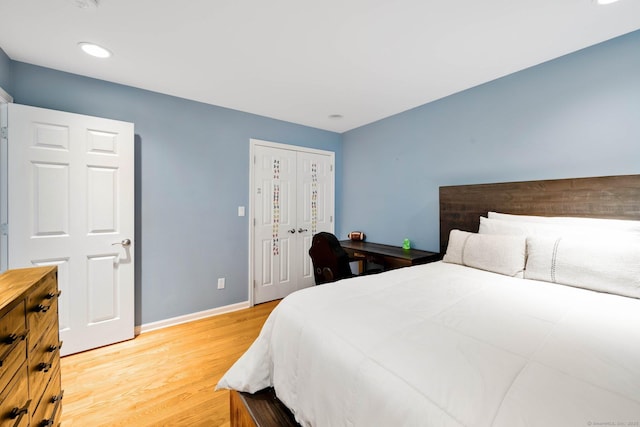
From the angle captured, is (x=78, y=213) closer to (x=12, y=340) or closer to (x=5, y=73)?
(x=5, y=73)

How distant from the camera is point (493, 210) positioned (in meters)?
2.35

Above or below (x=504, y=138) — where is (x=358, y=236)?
below

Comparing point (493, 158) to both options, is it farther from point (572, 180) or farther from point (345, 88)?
point (345, 88)

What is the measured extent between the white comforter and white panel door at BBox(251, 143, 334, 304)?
Answer: 2040mm

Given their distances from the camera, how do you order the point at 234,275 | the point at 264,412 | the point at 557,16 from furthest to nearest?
the point at 234,275
the point at 557,16
the point at 264,412

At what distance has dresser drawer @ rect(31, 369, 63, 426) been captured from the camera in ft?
3.51

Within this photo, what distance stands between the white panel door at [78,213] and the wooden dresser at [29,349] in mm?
1117

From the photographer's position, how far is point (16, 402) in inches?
35.0

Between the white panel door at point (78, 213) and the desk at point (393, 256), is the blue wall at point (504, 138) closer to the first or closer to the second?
the desk at point (393, 256)

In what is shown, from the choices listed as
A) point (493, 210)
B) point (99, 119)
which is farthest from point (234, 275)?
point (493, 210)

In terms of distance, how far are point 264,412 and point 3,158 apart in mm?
2618

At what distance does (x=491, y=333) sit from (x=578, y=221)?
4.78 ft

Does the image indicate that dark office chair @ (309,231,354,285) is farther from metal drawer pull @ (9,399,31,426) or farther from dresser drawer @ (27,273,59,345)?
metal drawer pull @ (9,399,31,426)

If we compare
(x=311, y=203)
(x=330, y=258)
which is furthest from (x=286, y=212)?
(x=330, y=258)
